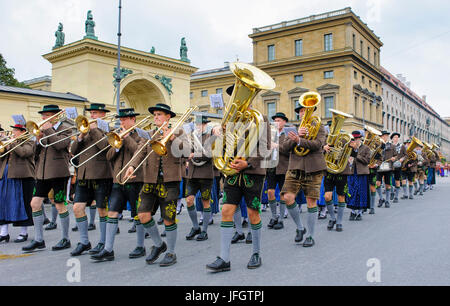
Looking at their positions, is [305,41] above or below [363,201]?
above

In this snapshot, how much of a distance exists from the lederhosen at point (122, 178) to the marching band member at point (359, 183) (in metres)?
5.31

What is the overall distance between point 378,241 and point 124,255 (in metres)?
4.15

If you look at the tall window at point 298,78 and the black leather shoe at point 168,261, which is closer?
the black leather shoe at point 168,261

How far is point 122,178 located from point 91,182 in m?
0.67

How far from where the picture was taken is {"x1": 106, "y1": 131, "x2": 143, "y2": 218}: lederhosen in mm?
5965

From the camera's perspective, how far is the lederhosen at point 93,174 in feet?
20.3

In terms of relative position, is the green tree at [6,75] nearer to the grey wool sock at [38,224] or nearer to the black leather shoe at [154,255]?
the grey wool sock at [38,224]

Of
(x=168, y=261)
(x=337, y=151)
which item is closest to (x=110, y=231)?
(x=168, y=261)

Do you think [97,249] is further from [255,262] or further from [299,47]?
[299,47]

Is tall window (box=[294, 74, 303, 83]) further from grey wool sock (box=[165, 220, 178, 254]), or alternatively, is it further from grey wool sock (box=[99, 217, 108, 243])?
grey wool sock (box=[165, 220, 178, 254])

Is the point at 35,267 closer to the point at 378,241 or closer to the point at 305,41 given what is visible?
the point at 378,241

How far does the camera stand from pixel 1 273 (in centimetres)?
509

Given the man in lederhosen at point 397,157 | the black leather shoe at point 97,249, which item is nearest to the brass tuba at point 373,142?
the man in lederhosen at point 397,157
